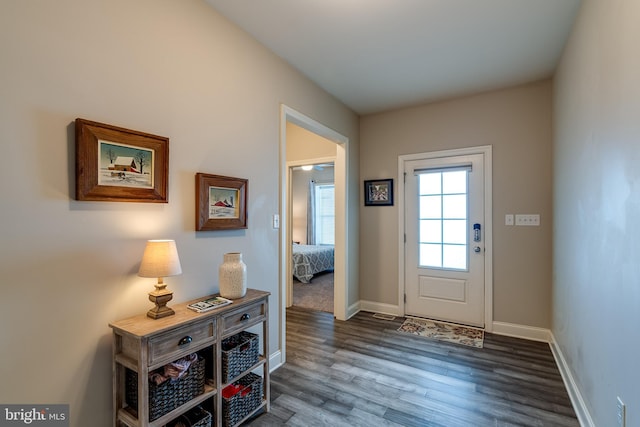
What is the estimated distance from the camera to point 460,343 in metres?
3.10

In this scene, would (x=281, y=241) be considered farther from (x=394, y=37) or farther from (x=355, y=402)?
(x=394, y=37)

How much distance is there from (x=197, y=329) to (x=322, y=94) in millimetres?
2675

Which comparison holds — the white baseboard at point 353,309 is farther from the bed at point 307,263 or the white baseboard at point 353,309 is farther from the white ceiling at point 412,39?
the white ceiling at point 412,39

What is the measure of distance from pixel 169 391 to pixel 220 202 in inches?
44.5

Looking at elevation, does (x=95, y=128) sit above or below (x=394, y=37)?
below

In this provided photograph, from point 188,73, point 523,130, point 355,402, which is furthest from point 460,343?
point 188,73

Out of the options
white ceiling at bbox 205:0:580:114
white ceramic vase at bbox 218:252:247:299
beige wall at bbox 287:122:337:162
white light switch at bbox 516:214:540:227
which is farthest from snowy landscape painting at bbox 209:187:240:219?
white light switch at bbox 516:214:540:227

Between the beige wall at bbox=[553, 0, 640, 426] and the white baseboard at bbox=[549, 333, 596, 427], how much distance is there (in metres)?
0.06

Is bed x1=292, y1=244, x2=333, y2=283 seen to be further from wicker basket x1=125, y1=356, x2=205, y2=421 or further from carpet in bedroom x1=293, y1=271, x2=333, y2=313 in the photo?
wicker basket x1=125, y1=356, x2=205, y2=421

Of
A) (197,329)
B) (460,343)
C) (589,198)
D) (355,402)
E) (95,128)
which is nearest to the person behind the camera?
(95,128)

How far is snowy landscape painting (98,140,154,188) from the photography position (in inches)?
58.2

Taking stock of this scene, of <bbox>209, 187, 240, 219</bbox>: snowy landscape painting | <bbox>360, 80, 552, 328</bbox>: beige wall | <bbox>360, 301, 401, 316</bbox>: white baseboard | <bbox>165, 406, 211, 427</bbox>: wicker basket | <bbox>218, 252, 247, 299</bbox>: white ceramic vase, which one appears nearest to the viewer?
<bbox>165, 406, 211, 427</bbox>: wicker basket

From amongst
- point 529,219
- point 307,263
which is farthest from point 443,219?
point 307,263

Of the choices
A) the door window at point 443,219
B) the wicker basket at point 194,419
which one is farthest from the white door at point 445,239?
the wicker basket at point 194,419
